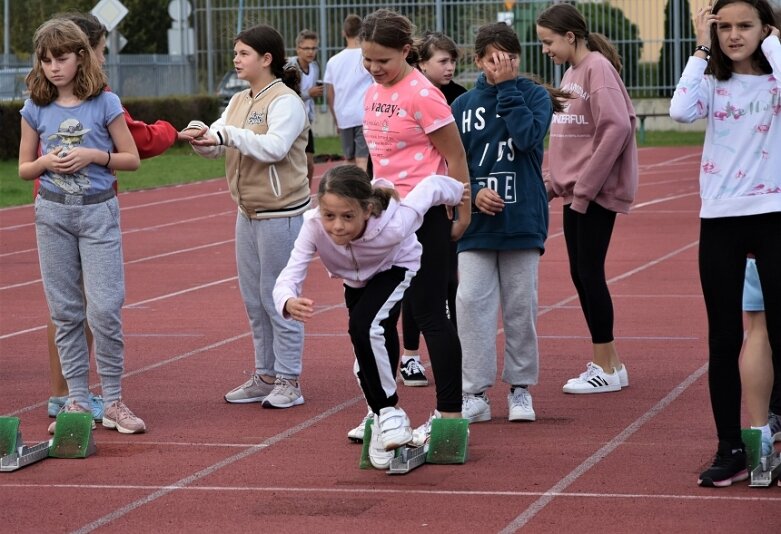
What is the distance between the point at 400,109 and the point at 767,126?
67.0 inches

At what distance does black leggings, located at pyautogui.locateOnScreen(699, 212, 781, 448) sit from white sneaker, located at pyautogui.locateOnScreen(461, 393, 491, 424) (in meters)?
1.51

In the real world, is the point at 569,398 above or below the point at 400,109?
below

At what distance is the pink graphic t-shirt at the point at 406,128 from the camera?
6.79 meters

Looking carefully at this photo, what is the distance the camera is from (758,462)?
6.12m

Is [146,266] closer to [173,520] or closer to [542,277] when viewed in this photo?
[542,277]

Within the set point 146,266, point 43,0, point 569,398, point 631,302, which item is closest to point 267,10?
point 43,0

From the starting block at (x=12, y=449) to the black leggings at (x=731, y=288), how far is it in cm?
294

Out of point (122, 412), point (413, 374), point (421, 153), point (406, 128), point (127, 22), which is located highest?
point (406, 128)

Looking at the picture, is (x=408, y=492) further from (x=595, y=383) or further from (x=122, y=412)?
(x=595, y=383)

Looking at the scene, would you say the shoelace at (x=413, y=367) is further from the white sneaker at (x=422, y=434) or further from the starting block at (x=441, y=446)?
the starting block at (x=441, y=446)

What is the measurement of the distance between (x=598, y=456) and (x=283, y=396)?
192cm

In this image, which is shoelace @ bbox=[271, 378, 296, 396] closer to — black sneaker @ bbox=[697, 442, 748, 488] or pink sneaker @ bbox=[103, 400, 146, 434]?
pink sneaker @ bbox=[103, 400, 146, 434]

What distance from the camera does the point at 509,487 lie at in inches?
239

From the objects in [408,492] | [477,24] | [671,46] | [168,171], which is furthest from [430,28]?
[408,492]
